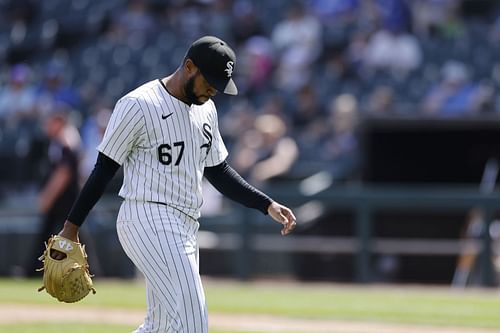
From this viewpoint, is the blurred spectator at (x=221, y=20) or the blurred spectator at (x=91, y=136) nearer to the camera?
the blurred spectator at (x=91, y=136)

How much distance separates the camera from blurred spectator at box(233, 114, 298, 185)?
523 inches

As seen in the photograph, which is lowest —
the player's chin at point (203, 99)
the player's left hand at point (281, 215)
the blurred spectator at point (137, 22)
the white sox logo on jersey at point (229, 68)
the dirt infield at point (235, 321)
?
the dirt infield at point (235, 321)

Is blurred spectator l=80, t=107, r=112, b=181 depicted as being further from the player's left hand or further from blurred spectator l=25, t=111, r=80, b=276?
the player's left hand

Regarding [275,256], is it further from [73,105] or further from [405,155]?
[73,105]

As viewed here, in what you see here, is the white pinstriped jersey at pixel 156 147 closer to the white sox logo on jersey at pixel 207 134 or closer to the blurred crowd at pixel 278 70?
the white sox logo on jersey at pixel 207 134

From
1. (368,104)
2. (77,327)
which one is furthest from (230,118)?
(77,327)

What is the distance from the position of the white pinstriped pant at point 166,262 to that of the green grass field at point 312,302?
3268 millimetres

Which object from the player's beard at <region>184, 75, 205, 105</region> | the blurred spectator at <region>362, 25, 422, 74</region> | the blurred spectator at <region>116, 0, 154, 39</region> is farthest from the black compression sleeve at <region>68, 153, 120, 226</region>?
the blurred spectator at <region>116, 0, 154, 39</region>

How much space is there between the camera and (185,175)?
5309mm

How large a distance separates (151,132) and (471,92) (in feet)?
30.5

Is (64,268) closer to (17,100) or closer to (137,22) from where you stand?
(17,100)

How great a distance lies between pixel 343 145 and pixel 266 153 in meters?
1.05

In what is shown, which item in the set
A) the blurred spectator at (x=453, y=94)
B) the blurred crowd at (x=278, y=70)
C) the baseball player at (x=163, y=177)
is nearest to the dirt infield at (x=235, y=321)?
the blurred crowd at (x=278, y=70)

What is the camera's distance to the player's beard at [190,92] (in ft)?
17.4
